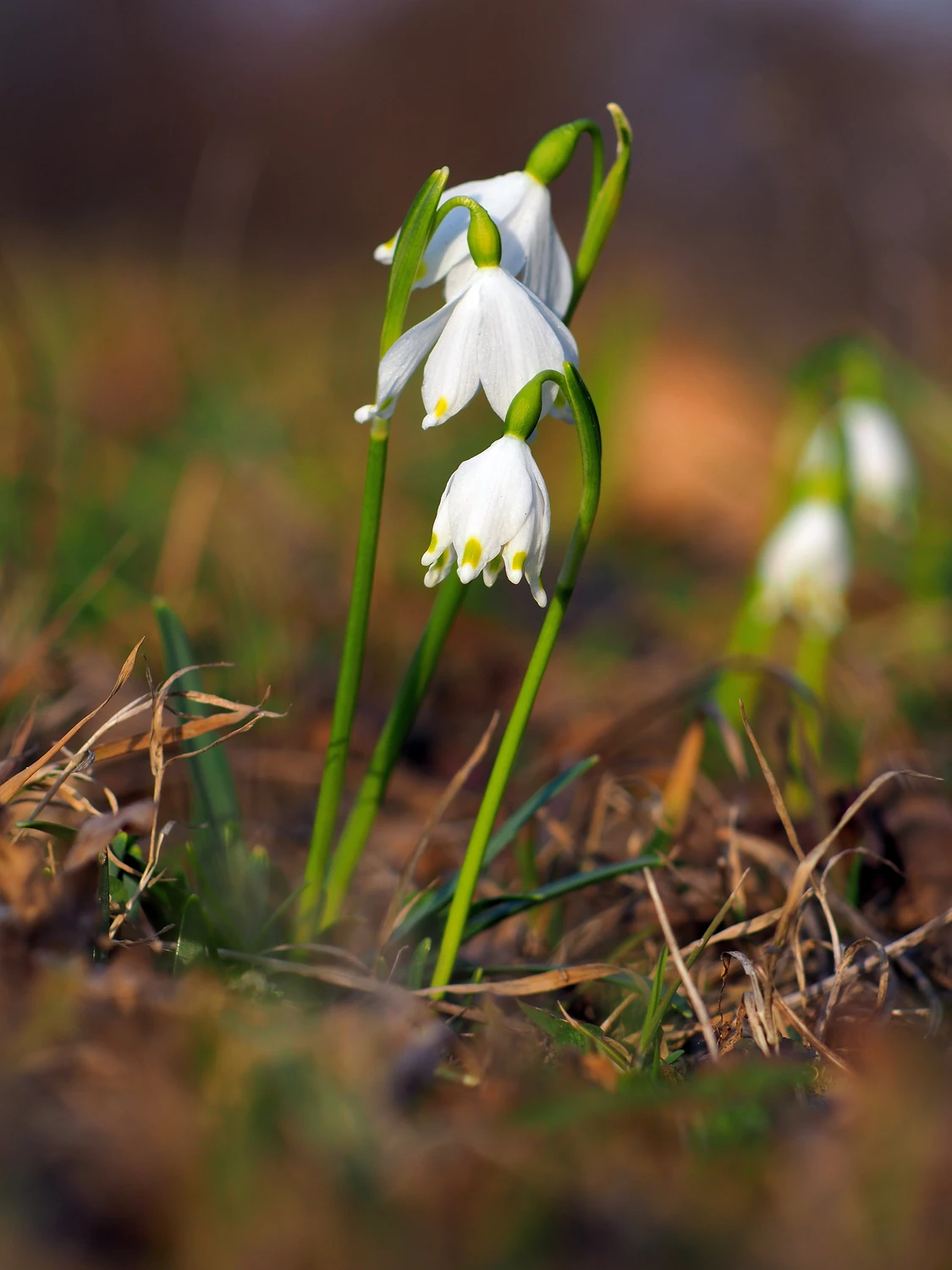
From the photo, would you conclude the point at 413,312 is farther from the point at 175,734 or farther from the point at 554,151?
the point at 175,734

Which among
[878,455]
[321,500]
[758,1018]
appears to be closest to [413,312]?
[321,500]

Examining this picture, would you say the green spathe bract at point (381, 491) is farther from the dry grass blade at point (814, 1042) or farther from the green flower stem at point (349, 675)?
the dry grass blade at point (814, 1042)

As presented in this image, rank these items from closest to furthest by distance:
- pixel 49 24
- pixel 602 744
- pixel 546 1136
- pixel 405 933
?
pixel 546 1136
pixel 405 933
pixel 602 744
pixel 49 24

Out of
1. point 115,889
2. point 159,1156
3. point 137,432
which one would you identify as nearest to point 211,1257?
point 159,1156

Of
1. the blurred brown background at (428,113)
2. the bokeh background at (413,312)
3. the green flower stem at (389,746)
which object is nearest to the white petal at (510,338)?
the green flower stem at (389,746)

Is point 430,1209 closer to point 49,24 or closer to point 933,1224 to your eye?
point 933,1224

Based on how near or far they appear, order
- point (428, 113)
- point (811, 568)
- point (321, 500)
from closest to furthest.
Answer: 1. point (811, 568)
2. point (321, 500)
3. point (428, 113)
